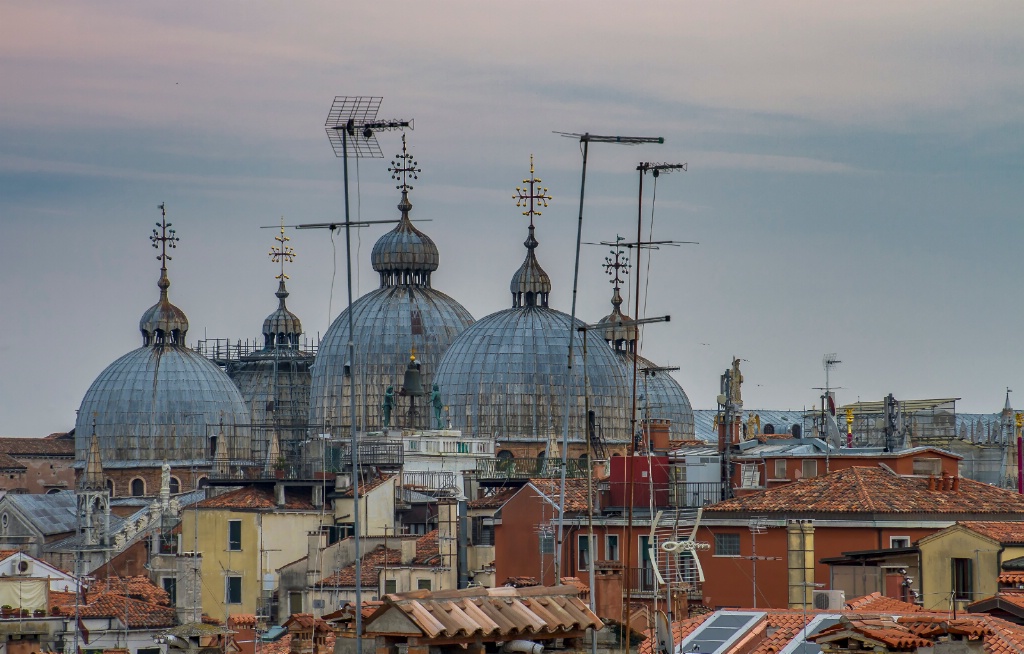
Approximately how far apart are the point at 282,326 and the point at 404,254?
594 inches

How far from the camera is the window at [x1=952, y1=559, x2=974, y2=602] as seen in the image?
33.6 meters

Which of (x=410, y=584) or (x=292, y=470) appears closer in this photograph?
(x=410, y=584)

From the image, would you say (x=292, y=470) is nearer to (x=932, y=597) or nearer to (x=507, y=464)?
(x=507, y=464)

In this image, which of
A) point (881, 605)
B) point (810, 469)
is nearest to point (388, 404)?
point (810, 469)

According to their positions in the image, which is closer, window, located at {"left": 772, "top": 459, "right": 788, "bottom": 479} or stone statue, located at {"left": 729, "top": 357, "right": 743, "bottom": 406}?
window, located at {"left": 772, "top": 459, "right": 788, "bottom": 479}

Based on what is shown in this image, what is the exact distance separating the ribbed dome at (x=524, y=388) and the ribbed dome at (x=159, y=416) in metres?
14.8

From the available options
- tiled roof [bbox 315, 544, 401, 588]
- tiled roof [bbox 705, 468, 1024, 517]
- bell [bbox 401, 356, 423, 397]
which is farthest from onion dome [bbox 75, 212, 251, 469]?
tiled roof [bbox 705, 468, 1024, 517]

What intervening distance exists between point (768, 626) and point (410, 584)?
857 inches

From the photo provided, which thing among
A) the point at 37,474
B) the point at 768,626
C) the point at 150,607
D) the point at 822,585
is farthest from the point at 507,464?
the point at 768,626

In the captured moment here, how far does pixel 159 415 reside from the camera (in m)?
96.2

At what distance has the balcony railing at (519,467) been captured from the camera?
69812mm

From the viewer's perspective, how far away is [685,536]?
39.8m

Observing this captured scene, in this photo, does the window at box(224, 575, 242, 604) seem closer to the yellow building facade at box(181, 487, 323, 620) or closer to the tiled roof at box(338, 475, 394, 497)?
the yellow building facade at box(181, 487, 323, 620)

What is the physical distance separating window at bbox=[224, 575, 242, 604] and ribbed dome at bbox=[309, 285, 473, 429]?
26.2 m
